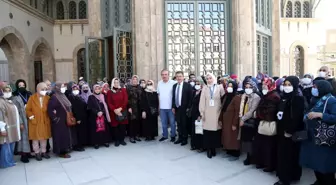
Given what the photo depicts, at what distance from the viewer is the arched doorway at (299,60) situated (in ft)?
81.1

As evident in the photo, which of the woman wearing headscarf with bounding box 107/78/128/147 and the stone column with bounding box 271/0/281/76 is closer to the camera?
the woman wearing headscarf with bounding box 107/78/128/147

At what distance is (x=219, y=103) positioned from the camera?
19.6 ft

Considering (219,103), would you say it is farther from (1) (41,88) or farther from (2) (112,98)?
(1) (41,88)

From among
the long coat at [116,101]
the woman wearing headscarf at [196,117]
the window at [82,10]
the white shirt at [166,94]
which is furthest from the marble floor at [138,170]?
the window at [82,10]

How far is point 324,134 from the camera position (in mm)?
3828

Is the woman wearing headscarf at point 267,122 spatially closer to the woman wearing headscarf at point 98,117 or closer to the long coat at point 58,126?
the woman wearing headscarf at point 98,117

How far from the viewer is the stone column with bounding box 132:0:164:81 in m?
9.48

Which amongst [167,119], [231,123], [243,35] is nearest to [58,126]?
[167,119]

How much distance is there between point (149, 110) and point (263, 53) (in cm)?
641

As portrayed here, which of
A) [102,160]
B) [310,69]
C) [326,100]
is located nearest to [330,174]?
[326,100]

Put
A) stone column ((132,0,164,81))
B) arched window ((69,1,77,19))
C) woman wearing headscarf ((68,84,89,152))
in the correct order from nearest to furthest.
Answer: woman wearing headscarf ((68,84,89,152)) < stone column ((132,0,164,81)) < arched window ((69,1,77,19))

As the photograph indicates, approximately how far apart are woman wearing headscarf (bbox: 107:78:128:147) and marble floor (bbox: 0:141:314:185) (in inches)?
25.1

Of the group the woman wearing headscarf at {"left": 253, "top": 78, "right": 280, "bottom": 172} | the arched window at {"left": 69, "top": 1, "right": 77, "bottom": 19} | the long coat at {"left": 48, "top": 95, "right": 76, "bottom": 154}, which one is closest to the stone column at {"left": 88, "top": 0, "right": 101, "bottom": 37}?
the long coat at {"left": 48, "top": 95, "right": 76, "bottom": 154}

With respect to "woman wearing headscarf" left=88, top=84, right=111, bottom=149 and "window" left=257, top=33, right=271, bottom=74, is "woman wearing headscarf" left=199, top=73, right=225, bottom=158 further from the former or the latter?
"window" left=257, top=33, right=271, bottom=74
